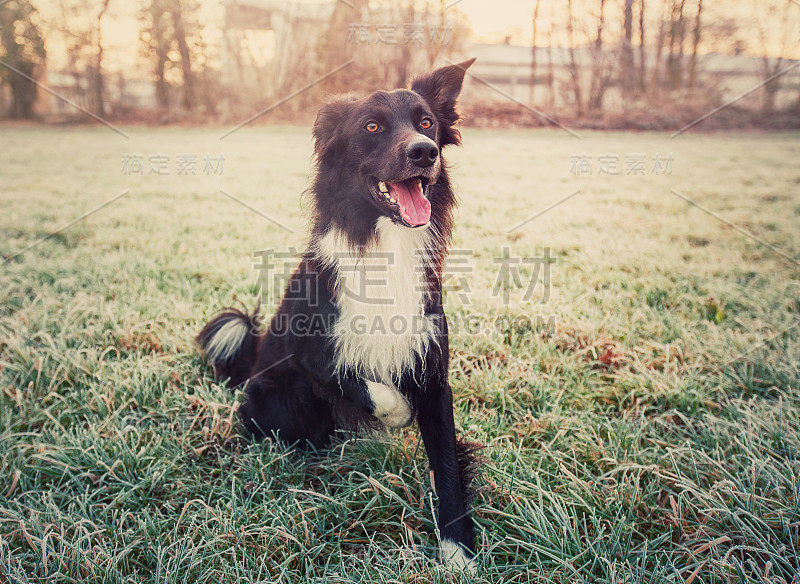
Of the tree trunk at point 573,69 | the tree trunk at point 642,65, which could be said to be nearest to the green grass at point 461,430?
the tree trunk at point 573,69

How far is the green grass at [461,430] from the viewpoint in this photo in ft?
5.53

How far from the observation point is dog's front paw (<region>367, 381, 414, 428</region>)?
6.37ft

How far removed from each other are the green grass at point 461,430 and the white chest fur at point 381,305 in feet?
1.65

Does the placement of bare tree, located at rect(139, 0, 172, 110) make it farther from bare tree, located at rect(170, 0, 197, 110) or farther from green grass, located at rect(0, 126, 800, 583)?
green grass, located at rect(0, 126, 800, 583)

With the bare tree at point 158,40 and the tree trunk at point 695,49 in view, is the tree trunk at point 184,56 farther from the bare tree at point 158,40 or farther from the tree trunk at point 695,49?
the tree trunk at point 695,49

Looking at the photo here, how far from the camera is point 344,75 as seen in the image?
5.60 m

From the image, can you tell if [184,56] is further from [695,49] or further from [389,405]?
[695,49]

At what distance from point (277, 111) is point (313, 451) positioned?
712 cm

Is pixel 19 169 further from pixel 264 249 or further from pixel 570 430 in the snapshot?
pixel 570 430

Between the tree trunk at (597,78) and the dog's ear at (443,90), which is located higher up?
the tree trunk at (597,78)

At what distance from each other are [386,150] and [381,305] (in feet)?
2.04

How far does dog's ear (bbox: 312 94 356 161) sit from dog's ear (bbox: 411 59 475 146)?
14.0 inches

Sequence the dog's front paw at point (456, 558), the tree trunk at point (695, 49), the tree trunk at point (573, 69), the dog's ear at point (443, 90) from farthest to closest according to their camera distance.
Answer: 1. the tree trunk at point (695, 49)
2. the tree trunk at point (573, 69)
3. the dog's ear at point (443, 90)
4. the dog's front paw at point (456, 558)

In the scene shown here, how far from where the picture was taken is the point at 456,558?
5.65ft
